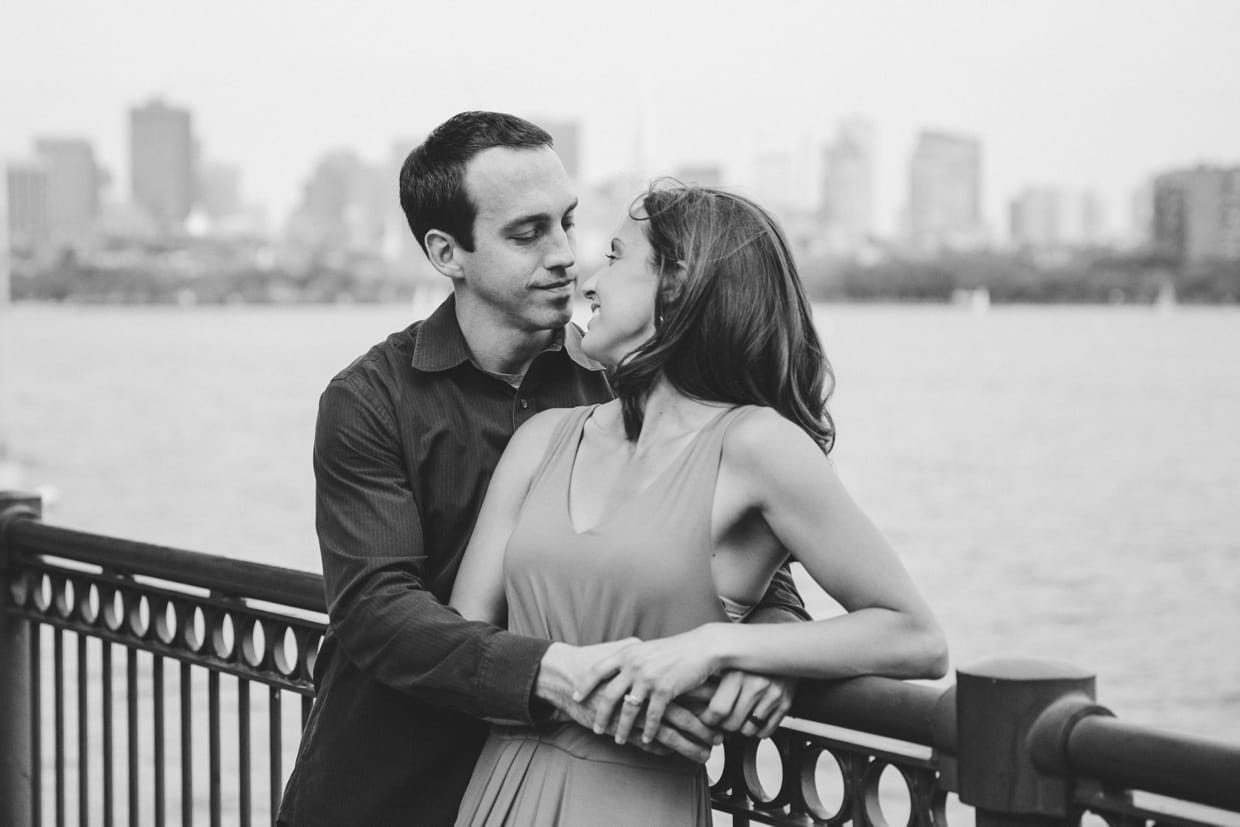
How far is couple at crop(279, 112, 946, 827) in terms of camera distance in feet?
7.16

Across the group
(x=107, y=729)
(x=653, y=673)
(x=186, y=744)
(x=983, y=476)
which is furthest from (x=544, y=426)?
(x=983, y=476)

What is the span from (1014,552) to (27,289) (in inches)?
2809

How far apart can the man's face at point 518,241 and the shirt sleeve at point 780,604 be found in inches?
24.4

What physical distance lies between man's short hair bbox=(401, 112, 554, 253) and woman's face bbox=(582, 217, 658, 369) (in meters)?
0.47

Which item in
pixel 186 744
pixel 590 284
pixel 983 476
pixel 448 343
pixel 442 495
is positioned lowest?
pixel 983 476

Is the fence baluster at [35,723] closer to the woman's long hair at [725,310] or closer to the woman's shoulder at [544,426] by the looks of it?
the woman's shoulder at [544,426]

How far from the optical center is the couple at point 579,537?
218 centimetres

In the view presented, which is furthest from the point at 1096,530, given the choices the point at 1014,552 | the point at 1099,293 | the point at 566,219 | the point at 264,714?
the point at 1099,293

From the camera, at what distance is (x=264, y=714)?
19.8m

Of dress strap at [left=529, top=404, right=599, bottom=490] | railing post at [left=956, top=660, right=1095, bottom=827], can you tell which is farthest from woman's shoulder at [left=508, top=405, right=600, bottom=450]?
railing post at [left=956, top=660, right=1095, bottom=827]

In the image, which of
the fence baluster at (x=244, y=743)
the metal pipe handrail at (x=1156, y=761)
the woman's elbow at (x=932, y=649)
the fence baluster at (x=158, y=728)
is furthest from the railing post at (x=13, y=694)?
the metal pipe handrail at (x=1156, y=761)

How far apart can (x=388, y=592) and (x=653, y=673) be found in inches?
20.4

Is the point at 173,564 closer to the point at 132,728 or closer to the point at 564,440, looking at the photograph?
the point at 132,728

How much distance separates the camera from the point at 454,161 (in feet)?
9.25
